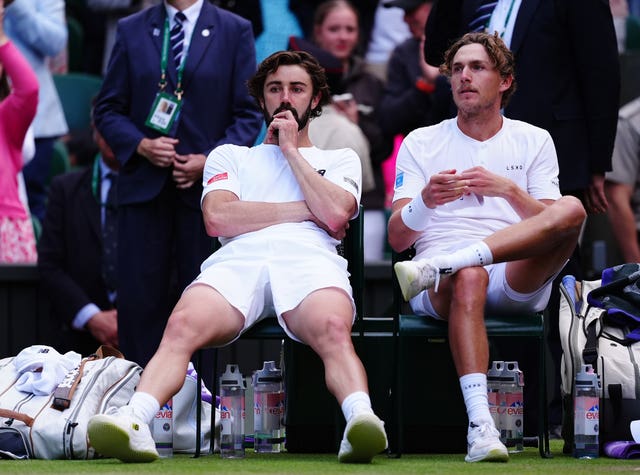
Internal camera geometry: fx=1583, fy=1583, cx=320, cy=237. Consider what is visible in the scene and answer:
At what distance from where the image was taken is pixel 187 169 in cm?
737

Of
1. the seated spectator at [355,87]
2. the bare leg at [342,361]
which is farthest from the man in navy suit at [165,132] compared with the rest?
the seated spectator at [355,87]

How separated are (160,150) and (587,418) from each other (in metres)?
2.45

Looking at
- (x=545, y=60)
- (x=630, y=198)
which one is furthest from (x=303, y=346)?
(x=630, y=198)

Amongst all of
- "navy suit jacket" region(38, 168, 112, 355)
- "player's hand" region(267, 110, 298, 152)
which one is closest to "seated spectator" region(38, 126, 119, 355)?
"navy suit jacket" region(38, 168, 112, 355)

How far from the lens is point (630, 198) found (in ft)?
30.1

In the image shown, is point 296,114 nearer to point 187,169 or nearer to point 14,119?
point 187,169

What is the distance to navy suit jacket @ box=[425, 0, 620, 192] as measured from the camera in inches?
279

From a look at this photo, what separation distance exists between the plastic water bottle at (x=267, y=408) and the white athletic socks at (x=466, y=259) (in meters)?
0.85

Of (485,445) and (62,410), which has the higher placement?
(62,410)

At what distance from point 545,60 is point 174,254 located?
1966 mm

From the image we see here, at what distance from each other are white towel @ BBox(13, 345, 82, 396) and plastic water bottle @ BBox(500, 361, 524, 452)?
1.76 m

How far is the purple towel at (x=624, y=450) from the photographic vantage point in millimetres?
6129

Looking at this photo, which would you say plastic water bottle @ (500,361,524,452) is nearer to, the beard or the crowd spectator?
the beard

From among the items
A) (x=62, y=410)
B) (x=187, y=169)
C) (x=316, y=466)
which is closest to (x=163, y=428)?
(x=62, y=410)
